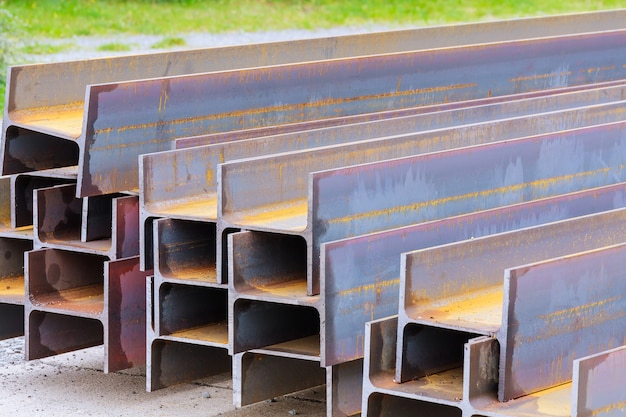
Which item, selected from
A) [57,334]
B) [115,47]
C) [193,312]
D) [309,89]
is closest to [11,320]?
[57,334]

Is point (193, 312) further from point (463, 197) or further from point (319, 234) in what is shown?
point (463, 197)

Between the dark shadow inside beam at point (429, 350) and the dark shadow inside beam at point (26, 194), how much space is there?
2.02 m

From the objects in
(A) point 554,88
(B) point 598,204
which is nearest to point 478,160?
(B) point 598,204

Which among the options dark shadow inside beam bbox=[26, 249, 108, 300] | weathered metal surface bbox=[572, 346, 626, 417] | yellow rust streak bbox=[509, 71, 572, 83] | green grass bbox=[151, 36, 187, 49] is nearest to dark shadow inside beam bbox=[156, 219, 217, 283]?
dark shadow inside beam bbox=[26, 249, 108, 300]

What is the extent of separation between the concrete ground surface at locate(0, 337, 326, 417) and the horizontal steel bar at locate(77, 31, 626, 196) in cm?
89

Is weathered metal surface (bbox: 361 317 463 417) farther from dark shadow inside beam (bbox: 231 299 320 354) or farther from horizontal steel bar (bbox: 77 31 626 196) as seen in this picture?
horizontal steel bar (bbox: 77 31 626 196)

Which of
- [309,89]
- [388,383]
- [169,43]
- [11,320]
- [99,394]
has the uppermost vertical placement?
[309,89]

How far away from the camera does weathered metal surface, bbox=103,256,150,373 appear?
4.62 metres

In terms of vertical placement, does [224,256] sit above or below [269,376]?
above

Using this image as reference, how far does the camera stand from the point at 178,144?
4664 mm

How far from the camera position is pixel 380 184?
416 centimetres

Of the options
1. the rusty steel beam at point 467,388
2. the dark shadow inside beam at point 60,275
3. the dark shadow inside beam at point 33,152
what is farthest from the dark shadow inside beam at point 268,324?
the dark shadow inside beam at point 33,152

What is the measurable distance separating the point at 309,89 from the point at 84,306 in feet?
5.28

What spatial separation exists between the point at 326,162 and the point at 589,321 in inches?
49.9
